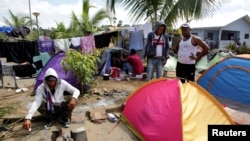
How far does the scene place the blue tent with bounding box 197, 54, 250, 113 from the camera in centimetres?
425

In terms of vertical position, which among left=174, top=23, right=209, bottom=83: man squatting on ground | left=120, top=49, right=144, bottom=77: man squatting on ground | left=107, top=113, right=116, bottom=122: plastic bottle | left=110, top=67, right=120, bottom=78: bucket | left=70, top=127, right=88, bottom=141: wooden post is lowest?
left=107, top=113, right=116, bottom=122: plastic bottle

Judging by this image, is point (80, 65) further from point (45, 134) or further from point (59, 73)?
point (45, 134)

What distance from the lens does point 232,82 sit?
444cm

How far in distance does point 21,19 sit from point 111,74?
1376cm

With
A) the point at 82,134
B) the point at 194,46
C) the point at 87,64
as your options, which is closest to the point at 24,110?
the point at 87,64

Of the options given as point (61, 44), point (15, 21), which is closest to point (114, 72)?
point (61, 44)

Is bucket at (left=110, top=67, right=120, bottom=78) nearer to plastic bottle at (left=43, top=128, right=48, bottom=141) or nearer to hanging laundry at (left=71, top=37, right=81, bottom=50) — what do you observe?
hanging laundry at (left=71, top=37, right=81, bottom=50)

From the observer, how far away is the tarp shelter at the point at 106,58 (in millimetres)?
8320

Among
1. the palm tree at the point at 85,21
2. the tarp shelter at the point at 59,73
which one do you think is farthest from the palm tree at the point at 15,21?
the tarp shelter at the point at 59,73

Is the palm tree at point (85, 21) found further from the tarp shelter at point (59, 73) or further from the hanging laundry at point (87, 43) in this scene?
the tarp shelter at point (59, 73)

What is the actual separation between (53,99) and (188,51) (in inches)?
97.8

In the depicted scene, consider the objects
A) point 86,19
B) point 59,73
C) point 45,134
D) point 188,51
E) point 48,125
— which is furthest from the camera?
point 86,19

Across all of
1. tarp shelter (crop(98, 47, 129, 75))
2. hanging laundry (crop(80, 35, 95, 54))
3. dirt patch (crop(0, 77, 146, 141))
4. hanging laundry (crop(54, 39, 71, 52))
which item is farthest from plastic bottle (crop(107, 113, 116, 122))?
hanging laundry (crop(54, 39, 71, 52))

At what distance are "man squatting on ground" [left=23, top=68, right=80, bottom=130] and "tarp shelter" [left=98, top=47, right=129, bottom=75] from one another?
171 inches
